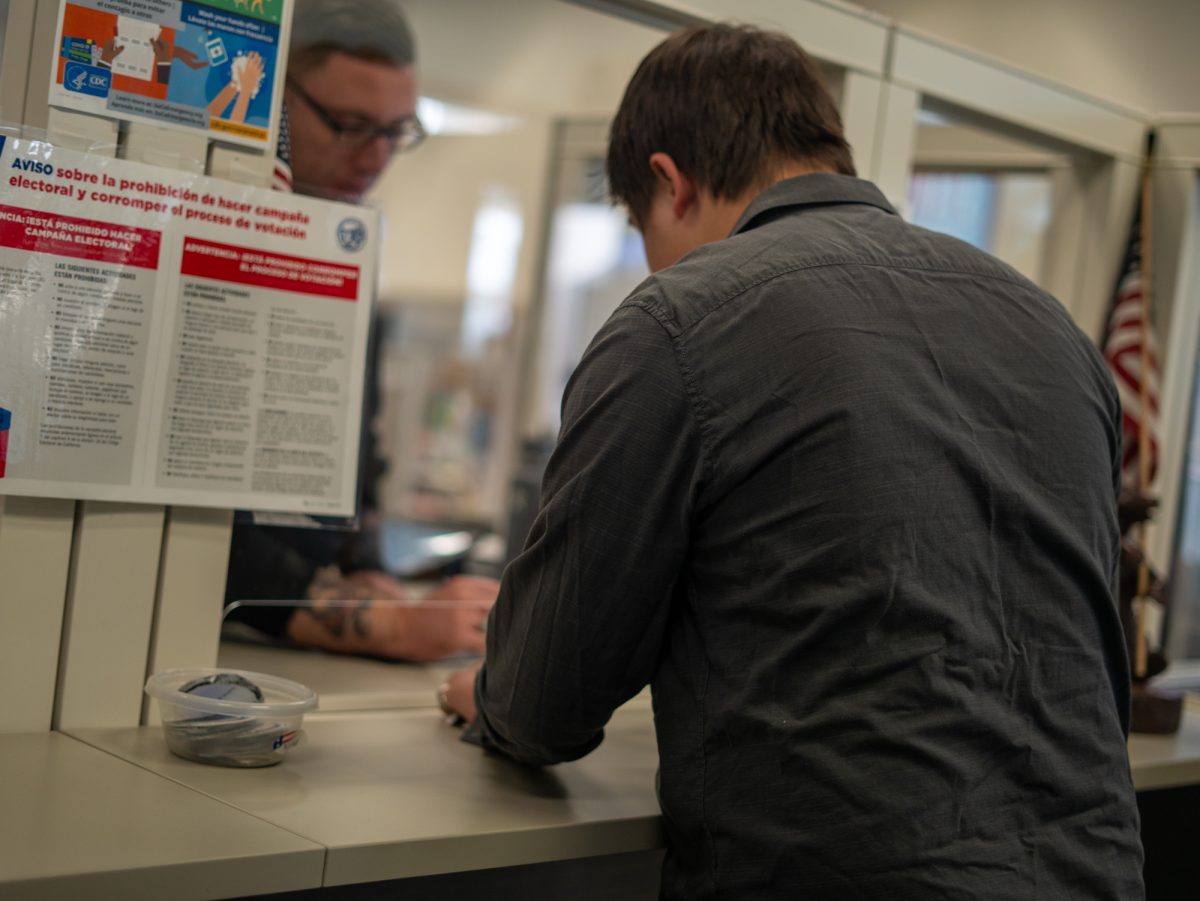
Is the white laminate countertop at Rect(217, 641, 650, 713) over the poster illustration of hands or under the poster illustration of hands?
under

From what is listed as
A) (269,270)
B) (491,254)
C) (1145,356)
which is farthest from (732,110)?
(491,254)

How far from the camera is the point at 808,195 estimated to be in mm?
1219

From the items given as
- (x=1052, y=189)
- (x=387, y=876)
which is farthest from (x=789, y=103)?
(x=1052, y=189)

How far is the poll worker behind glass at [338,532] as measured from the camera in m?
1.53

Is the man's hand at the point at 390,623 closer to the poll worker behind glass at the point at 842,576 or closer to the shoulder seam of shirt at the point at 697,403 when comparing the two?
the poll worker behind glass at the point at 842,576

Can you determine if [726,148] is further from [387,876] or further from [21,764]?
[21,764]

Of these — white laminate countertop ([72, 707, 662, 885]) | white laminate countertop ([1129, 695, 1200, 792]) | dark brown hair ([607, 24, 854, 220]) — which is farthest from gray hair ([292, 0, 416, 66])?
white laminate countertop ([1129, 695, 1200, 792])

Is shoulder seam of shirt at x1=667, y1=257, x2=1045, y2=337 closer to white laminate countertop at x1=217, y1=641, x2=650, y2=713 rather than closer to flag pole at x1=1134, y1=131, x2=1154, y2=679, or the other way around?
white laminate countertop at x1=217, y1=641, x2=650, y2=713

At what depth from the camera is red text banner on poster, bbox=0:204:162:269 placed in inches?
47.1

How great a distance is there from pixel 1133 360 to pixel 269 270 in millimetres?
1612

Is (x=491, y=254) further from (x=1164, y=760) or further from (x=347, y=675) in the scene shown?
(x=1164, y=760)

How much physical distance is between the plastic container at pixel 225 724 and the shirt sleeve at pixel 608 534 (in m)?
0.23

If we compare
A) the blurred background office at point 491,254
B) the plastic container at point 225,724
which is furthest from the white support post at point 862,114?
the blurred background office at point 491,254

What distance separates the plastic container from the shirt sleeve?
0.75ft
